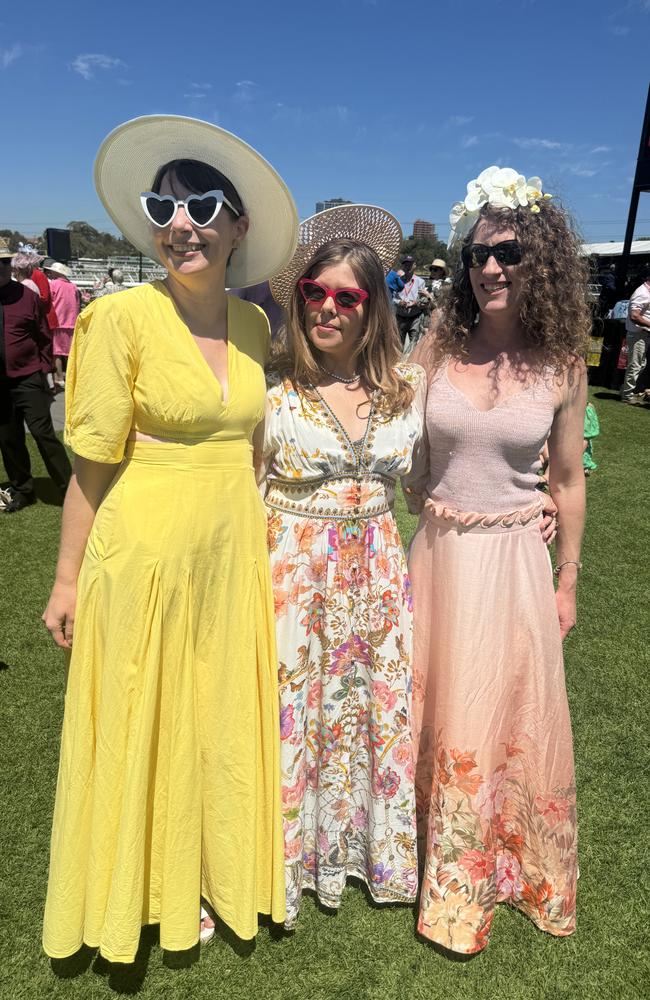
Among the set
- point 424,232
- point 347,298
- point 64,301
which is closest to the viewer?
point 347,298

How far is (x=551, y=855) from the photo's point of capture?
2125mm

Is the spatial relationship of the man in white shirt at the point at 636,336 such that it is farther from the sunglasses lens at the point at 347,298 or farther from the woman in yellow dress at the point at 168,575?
the woman in yellow dress at the point at 168,575

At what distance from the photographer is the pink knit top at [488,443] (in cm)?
193

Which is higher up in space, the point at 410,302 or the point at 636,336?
the point at 410,302

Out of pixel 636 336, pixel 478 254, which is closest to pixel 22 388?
pixel 478 254

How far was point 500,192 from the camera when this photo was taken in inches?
78.0

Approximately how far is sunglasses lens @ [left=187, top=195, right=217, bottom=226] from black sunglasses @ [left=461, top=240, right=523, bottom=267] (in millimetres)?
773

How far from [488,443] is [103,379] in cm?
107

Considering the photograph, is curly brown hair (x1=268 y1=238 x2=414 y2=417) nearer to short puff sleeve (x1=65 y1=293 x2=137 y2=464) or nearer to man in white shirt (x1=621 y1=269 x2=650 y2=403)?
short puff sleeve (x1=65 y1=293 x2=137 y2=464)

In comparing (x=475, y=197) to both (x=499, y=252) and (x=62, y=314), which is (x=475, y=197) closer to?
(x=499, y=252)

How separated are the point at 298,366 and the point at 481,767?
4.35 ft

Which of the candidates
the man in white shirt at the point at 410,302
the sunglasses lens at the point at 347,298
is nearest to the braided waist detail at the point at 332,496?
the sunglasses lens at the point at 347,298

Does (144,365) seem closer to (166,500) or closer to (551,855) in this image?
(166,500)

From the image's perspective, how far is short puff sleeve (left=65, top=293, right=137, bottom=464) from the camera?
1.56 meters
